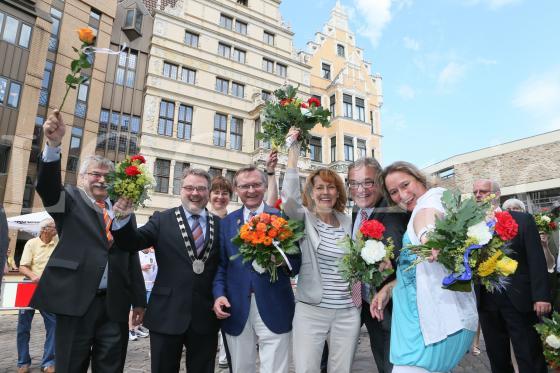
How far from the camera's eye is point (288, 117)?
11.4 ft

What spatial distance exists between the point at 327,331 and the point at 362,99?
2739 cm

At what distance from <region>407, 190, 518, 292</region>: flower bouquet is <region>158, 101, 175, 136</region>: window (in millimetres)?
18786

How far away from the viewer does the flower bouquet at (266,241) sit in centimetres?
238

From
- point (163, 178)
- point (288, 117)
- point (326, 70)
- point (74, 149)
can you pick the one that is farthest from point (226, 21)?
point (288, 117)

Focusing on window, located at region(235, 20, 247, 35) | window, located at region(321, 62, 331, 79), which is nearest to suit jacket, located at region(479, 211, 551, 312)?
window, located at region(235, 20, 247, 35)

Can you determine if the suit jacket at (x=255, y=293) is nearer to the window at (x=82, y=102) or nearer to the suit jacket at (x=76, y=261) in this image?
the suit jacket at (x=76, y=261)

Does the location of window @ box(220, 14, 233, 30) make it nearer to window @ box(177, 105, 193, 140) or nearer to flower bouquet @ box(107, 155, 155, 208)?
window @ box(177, 105, 193, 140)

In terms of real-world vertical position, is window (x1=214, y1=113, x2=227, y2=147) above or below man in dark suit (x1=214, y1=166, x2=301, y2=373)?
above

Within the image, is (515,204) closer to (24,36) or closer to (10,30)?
(10,30)

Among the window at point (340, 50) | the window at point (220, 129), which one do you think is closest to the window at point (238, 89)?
the window at point (220, 129)

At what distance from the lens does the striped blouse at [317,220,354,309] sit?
2.79m

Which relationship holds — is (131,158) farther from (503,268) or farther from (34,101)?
(34,101)

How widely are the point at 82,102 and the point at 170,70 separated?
18.7 feet

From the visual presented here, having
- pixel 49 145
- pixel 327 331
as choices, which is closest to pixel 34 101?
pixel 49 145
